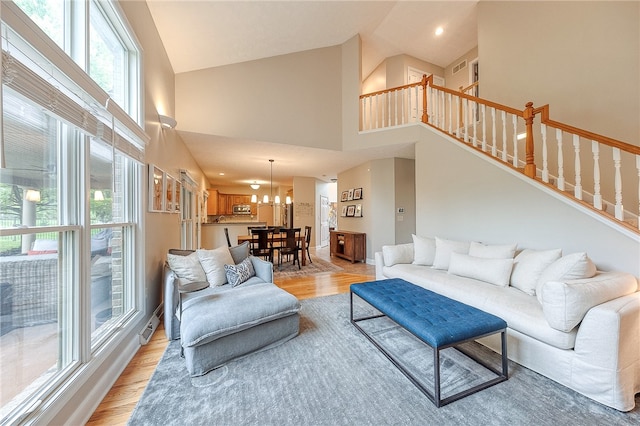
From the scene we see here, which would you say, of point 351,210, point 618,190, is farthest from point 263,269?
point 351,210

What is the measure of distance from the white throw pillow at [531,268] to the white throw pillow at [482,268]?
0.07 metres

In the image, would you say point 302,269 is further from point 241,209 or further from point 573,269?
point 241,209

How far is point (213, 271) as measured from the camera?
8.76 ft

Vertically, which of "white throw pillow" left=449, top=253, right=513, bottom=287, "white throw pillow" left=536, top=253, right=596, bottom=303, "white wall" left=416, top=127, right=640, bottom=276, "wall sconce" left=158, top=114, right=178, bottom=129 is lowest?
"white throw pillow" left=449, top=253, right=513, bottom=287

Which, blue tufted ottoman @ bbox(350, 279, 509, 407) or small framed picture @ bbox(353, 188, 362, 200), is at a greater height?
small framed picture @ bbox(353, 188, 362, 200)

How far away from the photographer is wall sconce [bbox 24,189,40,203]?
115cm

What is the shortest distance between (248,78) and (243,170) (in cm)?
308

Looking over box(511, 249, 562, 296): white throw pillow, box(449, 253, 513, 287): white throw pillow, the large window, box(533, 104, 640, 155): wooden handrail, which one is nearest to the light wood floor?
the large window

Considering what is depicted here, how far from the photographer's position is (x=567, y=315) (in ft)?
5.01

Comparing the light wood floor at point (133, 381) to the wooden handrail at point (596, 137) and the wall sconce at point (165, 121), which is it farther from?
the wooden handrail at point (596, 137)

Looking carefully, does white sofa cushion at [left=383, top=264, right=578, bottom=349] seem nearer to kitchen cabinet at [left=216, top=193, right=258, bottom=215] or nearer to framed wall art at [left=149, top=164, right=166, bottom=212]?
framed wall art at [left=149, top=164, right=166, bottom=212]

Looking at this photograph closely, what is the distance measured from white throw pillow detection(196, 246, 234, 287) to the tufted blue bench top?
1573mm

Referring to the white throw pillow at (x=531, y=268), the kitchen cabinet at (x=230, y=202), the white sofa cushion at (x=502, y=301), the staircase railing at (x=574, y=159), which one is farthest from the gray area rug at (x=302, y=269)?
the kitchen cabinet at (x=230, y=202)

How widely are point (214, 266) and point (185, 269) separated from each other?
0.29 meters
